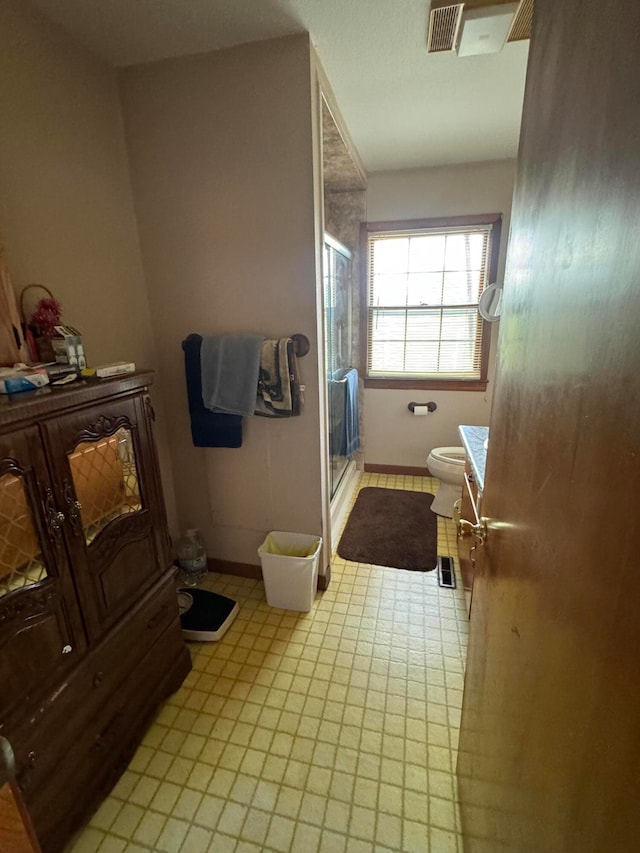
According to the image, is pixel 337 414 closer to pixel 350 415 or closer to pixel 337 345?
pixel 350 415

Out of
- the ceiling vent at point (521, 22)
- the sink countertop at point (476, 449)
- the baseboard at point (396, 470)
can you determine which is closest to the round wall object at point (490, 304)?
the sink countertop at point (476, 449)

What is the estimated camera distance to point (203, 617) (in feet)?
6.43

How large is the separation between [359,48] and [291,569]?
2.34m

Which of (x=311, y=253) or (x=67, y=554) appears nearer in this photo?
(x=67, y=554)

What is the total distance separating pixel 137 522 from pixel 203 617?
2.74 ft

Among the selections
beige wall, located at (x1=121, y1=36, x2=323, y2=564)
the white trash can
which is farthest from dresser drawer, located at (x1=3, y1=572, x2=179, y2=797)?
beige wall, located at (x1=121, y1=36, x2=323, y2=564)

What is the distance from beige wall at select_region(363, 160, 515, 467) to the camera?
2.95 meters

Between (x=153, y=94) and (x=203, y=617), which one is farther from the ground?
(x=153, y=94)

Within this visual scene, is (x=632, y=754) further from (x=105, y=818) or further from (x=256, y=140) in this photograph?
(x=256, y=140)

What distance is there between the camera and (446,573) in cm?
232

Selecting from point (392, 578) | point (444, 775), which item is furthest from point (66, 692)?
point (392, 578)

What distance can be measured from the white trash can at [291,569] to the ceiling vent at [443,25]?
226 centimetres

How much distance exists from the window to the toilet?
72 centimetres

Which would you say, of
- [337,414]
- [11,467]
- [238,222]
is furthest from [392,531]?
[11,467]
